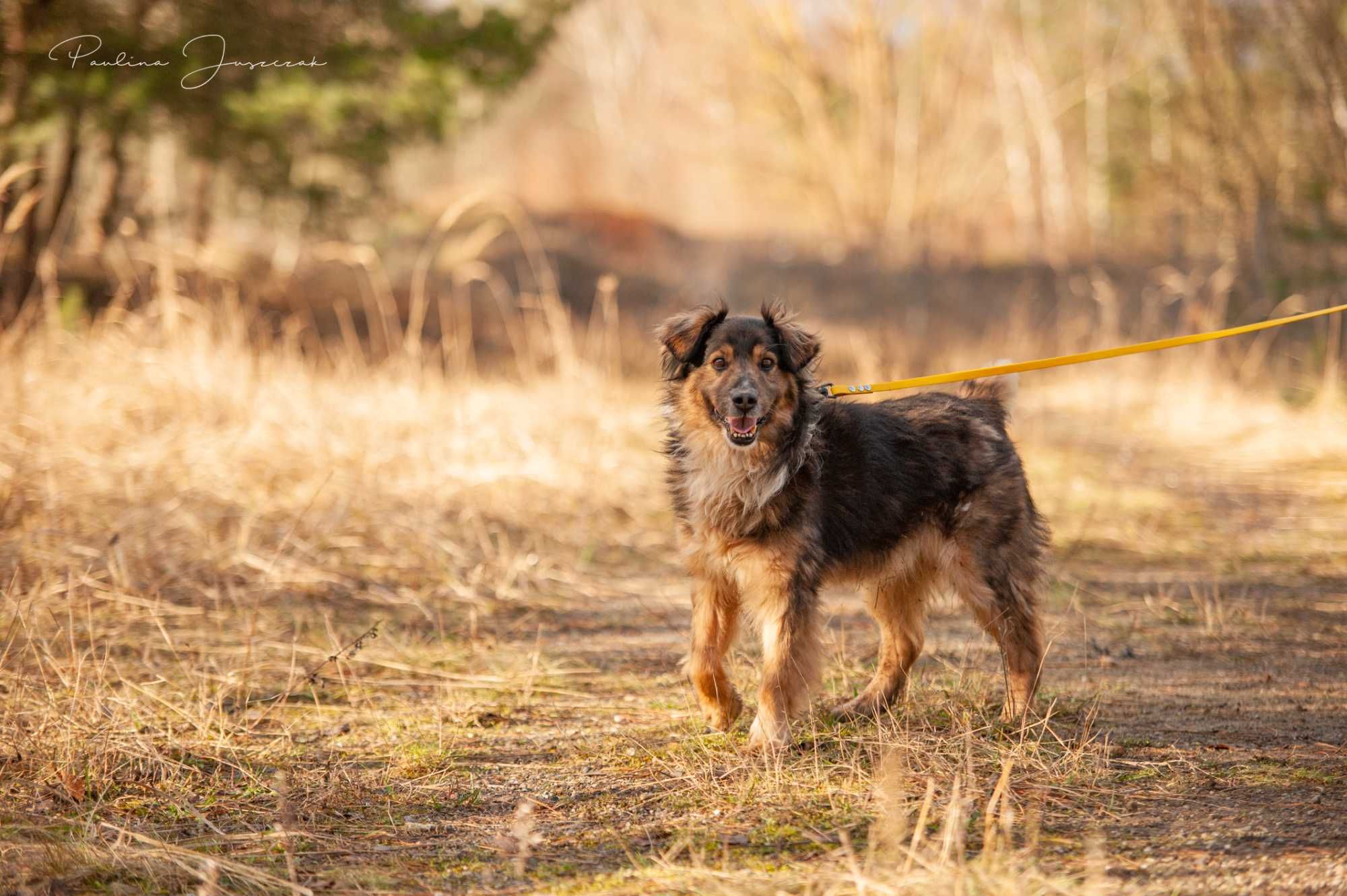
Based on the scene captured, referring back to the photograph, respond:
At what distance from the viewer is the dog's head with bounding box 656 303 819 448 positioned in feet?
13.8

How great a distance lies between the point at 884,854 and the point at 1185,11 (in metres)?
14.2

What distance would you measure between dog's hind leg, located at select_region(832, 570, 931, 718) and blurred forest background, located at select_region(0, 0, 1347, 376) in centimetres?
428

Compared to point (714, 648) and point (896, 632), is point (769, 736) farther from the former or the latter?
point (896, 632)

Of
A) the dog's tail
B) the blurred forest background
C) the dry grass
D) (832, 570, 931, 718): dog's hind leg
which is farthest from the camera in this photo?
the blurred forest background

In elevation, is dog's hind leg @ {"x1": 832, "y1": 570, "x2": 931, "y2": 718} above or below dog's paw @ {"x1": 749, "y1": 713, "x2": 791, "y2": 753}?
above

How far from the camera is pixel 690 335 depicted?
4.48m

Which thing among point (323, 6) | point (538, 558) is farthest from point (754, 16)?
point (538, 558)

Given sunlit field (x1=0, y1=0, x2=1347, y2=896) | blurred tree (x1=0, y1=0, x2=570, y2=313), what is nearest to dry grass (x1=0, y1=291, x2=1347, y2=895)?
sunlit field (x1=0, y1=0, x2=1347, y2=896)

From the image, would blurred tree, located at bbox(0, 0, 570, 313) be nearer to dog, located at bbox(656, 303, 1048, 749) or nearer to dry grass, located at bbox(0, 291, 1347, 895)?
dry grass, located at bbox(0, 291, 1347, 895)

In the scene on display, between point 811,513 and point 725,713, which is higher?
point 811,513

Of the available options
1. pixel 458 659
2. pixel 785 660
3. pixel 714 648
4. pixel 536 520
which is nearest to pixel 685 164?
pixel 536 520

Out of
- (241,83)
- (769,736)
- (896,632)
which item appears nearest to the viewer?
(769,736)

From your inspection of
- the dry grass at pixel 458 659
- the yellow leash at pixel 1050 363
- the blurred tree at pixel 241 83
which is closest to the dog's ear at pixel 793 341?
the yellow leash at pixel 1050 363

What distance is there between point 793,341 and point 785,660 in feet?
4.09
